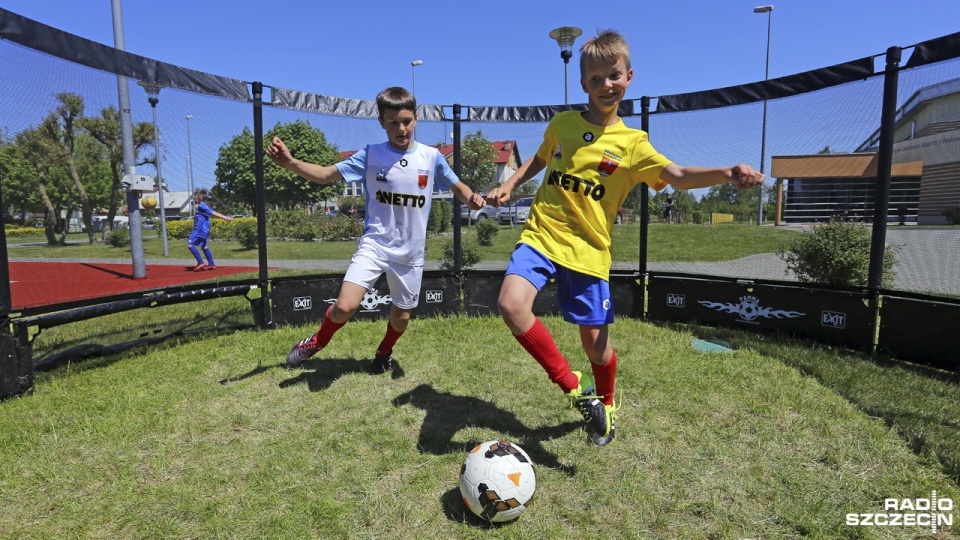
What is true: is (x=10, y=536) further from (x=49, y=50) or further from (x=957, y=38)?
(x=957, y=38)

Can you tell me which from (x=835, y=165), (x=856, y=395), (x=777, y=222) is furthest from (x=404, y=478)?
(x=777, y=222)

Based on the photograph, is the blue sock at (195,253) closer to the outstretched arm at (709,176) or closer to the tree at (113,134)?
the tree at (113,134)

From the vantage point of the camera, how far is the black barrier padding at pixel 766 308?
15.9 feet

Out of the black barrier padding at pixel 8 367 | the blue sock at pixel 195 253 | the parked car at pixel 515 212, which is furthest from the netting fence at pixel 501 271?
the parked car at pixel 515 212

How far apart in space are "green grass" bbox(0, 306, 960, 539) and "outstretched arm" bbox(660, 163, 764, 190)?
5.19 feet

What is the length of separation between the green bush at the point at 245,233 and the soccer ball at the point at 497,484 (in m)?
11.8

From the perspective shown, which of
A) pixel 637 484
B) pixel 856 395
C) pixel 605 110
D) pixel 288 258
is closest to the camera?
pixel 637 484

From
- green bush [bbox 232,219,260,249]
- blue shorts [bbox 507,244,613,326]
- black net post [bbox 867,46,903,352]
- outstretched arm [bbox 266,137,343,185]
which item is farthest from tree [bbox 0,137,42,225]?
black net post [bbox 867,46,903,352]

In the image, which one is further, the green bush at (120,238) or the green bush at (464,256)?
the green bush at (120,238)

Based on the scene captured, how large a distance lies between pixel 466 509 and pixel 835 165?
5.84m

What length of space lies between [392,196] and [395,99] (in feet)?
2.46

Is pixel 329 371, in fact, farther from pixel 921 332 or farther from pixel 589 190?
pixel 921 332

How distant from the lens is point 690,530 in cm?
233

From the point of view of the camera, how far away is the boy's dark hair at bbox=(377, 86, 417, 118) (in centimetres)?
383
